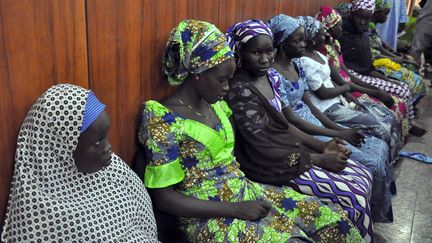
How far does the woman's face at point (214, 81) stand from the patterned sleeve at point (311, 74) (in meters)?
1.54

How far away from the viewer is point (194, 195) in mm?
2043

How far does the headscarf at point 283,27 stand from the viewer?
3.08m

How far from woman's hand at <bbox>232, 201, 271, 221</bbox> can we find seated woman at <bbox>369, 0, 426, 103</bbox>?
3.58 m

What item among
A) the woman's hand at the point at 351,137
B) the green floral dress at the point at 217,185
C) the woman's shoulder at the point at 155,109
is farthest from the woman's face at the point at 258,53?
the woman's hand at the point at 351,137

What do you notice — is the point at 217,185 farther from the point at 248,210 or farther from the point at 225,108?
the point at 225,108

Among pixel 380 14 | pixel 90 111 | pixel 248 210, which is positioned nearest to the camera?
pixel 90 111

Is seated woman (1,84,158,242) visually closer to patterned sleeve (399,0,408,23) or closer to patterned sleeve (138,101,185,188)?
patterned sleeve (138,101,185,188)

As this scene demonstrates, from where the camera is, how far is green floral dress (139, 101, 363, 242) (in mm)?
1921

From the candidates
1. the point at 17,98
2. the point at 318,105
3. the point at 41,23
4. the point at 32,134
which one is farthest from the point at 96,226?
the point at 318,105

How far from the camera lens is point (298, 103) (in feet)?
10.6

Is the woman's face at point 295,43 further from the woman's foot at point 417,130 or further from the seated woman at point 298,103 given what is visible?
the woman's foot at point 417,130

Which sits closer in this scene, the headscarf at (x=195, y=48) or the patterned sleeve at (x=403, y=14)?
the headscarf at (x=195, y=48)

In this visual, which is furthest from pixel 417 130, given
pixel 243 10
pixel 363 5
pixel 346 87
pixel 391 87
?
pixel 243 10

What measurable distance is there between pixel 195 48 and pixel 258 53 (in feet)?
2.11
